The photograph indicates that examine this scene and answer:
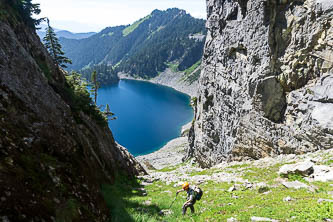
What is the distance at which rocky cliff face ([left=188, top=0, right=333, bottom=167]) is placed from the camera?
21.7m

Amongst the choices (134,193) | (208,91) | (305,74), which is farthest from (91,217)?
(208,91)

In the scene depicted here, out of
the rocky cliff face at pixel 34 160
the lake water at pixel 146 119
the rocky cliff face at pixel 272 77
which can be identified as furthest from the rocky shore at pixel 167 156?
the rocky cliff face at pixel 34 160

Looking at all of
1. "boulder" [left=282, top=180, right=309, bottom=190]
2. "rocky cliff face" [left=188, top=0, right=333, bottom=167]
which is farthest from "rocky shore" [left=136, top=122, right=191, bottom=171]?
"boulder" [left=282, top=180, right=309, bottom=190]

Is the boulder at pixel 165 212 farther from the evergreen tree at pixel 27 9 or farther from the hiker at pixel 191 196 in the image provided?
the evergreen tree at pixel 27 9

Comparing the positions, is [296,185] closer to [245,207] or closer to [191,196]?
[245,207]

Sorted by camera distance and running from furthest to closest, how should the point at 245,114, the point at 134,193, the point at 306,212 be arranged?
the point at 245,114
the point at 134,193
the point at 306,212

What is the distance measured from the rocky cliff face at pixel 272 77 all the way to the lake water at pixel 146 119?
5882 centimetres

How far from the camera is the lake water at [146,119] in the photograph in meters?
96.1

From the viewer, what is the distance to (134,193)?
18.8m

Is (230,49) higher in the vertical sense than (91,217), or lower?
higher

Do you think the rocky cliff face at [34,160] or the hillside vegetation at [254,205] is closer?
the rocky cliff face at [34,160]

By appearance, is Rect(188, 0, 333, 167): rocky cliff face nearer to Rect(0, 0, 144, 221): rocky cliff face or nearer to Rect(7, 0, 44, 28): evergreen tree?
Rect(0, 0, 144, 221): rocky cliff face

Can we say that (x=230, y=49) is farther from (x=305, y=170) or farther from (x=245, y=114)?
(x=305, y=170)

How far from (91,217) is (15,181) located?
10.3 feet
